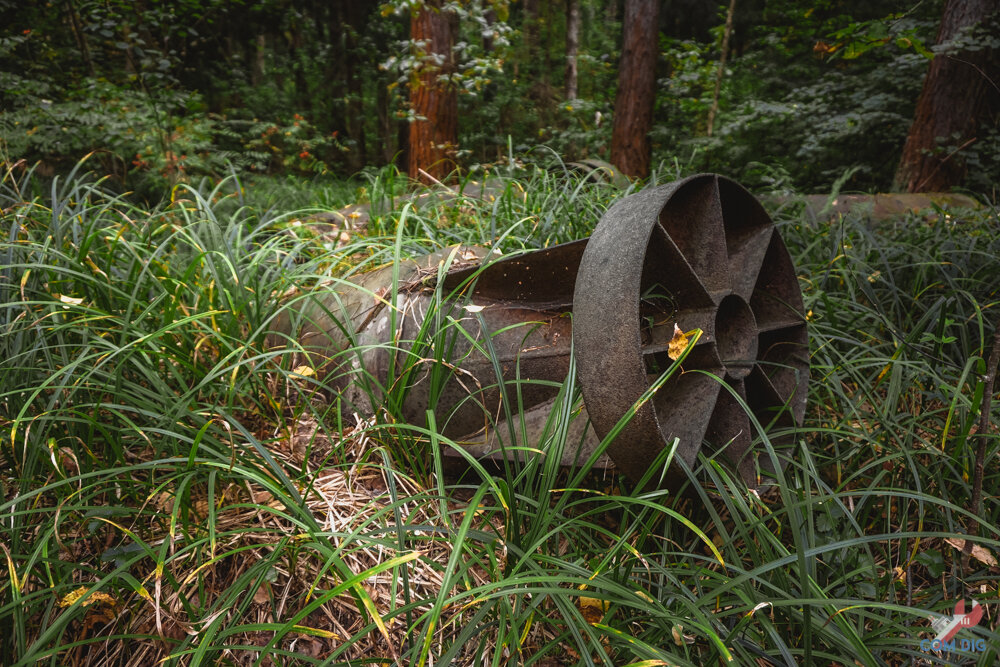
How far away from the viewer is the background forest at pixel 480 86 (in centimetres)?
462

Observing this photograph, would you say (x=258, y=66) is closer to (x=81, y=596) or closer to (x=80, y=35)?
(x=80, y=35)

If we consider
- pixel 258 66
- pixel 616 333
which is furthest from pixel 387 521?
pixel 258 66

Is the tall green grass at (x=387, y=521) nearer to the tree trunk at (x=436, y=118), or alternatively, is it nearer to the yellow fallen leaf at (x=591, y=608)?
the yellow fallen leaf at (x=591, y=608)

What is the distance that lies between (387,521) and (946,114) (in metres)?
5.96

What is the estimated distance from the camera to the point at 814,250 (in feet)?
10.0

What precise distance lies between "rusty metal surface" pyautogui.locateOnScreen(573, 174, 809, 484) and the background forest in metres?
1.70

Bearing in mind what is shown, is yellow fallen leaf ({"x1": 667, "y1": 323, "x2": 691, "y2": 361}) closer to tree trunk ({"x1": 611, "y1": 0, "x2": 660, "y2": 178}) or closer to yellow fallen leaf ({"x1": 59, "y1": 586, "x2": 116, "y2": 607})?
yellow fallen leaf ({"x1": 59, "y1": 586, "x2": 116, "y2": 607})

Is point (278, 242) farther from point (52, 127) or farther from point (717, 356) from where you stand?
point (52, 127)

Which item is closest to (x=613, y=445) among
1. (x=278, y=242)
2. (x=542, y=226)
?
(x=542, y=226)

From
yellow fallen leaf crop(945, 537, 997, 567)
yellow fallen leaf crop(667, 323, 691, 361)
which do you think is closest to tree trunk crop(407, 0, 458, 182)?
yellow fallen leaf crop(667, 323, 691, 361)

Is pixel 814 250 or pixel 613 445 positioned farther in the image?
pixel 814 250

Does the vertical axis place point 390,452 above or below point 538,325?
below

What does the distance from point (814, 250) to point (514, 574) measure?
2.79 m

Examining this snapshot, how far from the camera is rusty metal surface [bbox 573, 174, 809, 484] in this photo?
1257 millimetres
